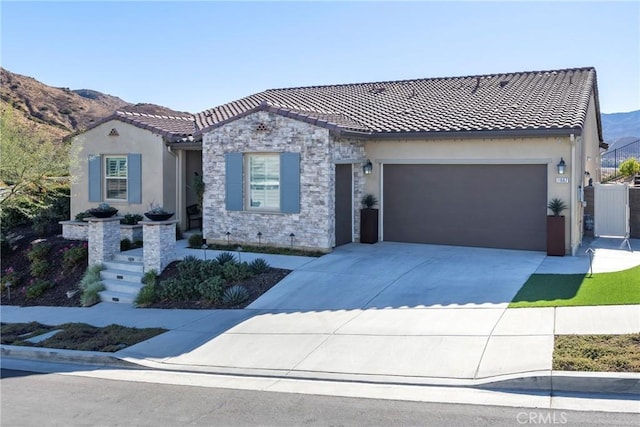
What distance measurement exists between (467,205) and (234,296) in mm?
7299

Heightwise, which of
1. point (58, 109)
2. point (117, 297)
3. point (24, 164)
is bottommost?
point (117, 297)

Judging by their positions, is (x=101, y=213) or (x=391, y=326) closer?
(x=391, y=326)

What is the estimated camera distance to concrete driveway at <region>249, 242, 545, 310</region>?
38.6ft

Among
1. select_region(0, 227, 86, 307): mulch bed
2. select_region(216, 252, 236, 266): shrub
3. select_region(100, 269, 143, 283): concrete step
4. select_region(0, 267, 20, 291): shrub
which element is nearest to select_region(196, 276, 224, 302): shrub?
select_region(216, 252, 236, 266): shrub

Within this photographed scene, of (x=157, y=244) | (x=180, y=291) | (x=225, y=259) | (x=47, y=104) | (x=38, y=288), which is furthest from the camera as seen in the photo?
(x=47, y=104)

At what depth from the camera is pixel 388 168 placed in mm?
17797

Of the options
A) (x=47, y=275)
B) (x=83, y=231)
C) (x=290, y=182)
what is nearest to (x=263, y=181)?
(x=290, y=182)

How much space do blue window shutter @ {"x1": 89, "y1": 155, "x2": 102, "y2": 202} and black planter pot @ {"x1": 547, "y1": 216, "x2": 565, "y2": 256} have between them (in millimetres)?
13546

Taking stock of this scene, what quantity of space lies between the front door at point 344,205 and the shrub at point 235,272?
3.57 m

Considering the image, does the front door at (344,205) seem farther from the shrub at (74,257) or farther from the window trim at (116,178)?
the window trim at (116,178)

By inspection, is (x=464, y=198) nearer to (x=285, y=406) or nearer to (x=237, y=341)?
(x=237, y=341)

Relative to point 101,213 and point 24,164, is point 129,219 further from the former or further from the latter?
point 24,164

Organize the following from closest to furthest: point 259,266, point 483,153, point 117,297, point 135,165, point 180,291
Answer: point 180,291 < point 259,266 < point 117,297 < point 483,153 < point 135,165

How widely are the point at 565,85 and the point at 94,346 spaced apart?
1638 cm
